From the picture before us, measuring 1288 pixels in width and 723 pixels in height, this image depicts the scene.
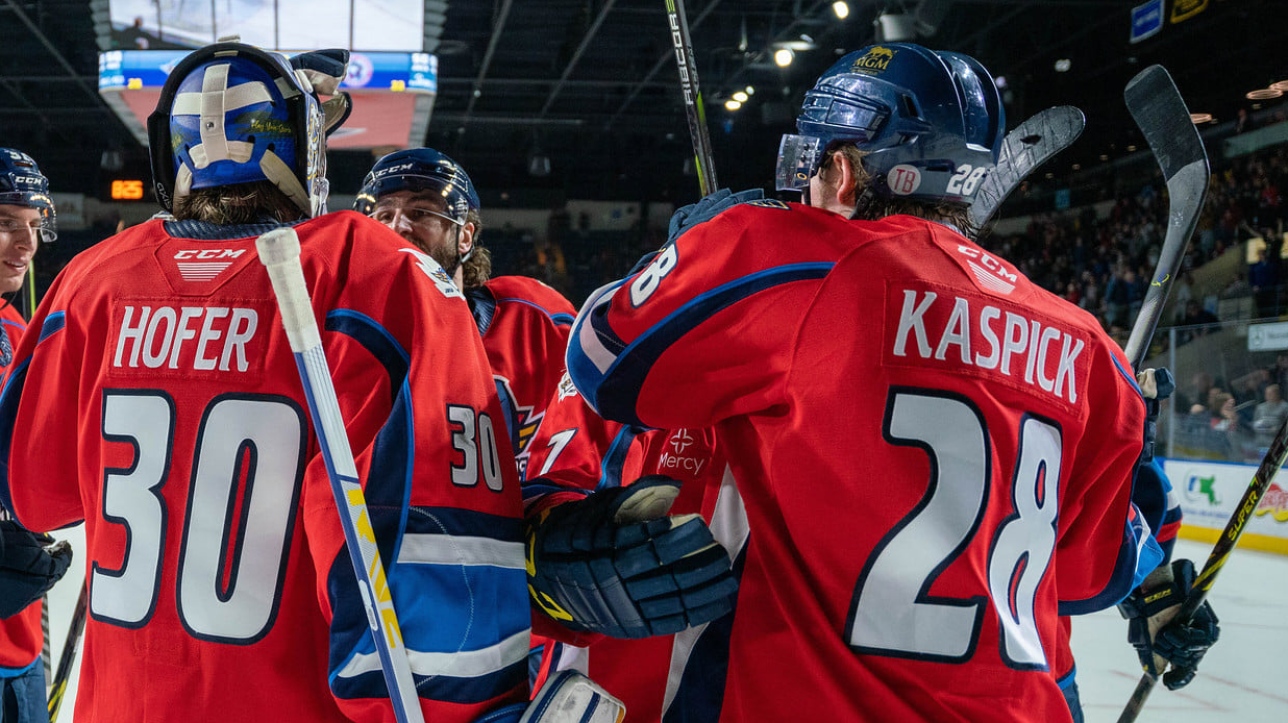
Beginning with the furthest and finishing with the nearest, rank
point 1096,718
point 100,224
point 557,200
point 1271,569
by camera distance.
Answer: point 557,200 < point 100,224 < point 1271,569 < point 1096,718

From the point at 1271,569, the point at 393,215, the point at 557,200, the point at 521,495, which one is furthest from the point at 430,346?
the point at 557,200

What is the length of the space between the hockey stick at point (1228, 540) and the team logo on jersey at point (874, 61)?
1.39 metres

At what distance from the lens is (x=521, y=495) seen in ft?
4.05

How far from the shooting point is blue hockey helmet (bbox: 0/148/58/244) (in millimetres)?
2641

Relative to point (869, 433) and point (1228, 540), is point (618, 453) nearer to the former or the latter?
point (869, 433)

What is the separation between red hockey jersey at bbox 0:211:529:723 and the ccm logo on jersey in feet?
1.56

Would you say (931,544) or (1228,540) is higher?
(931,544)

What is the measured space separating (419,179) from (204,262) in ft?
5.88

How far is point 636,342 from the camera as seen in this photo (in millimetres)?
1223

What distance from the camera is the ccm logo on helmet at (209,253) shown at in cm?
117

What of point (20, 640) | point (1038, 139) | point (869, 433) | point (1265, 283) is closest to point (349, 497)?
point (869, 433)

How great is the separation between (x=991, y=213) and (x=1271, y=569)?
6390 millimetres

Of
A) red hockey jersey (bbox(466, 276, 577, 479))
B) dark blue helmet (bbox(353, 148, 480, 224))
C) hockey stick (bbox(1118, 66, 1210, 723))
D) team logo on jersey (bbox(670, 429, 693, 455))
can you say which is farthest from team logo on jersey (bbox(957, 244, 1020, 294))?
dark blue helmet (bbox(353, 148, 480, 224))

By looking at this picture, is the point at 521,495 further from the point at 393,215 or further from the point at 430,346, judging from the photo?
the point at 393,215
